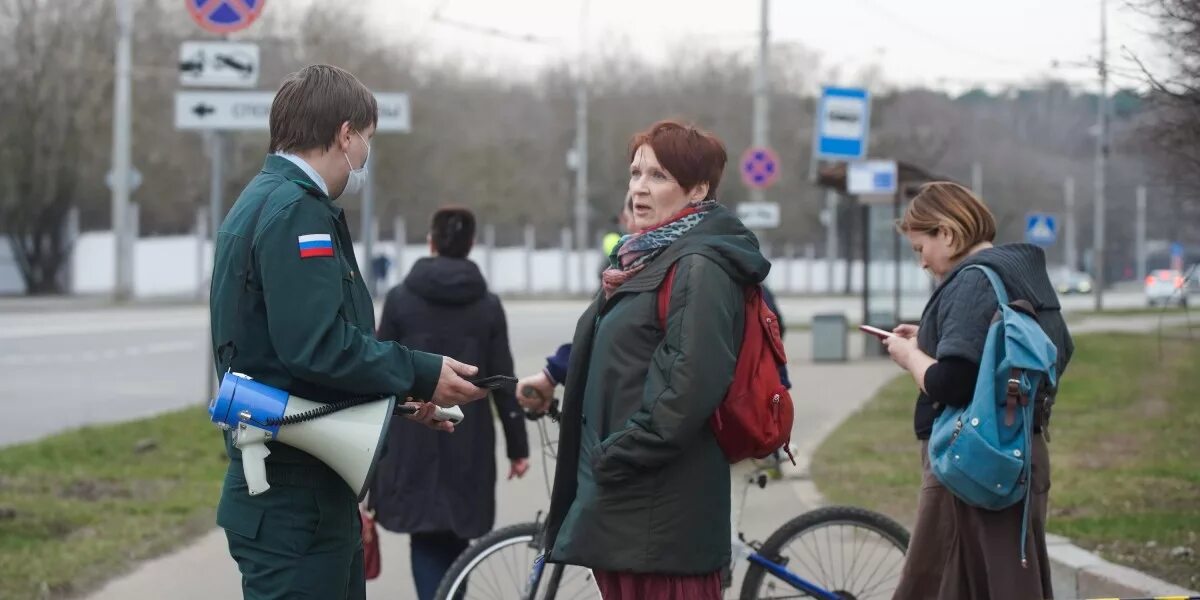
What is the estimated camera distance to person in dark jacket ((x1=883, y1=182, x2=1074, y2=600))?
436 cm

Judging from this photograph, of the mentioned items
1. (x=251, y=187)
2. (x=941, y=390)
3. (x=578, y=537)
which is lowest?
(x=578, y=537)

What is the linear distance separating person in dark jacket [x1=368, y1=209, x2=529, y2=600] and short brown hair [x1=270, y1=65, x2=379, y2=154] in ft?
7.94

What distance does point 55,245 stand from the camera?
46844 millimetres

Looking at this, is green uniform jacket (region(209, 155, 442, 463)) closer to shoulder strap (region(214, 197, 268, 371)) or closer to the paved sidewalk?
shoulder strap (region(214, 197, 268, 371))

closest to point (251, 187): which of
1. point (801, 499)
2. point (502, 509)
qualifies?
point (502, 509)

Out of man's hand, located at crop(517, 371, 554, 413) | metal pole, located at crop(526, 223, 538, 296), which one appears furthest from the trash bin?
metal pole, located at crop(526, 223, 538, 296)

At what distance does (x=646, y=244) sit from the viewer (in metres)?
3.84

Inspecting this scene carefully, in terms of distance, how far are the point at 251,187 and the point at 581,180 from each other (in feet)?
173

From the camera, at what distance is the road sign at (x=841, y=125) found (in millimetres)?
17969

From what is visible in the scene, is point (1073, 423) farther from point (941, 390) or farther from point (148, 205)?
point (148, 205)

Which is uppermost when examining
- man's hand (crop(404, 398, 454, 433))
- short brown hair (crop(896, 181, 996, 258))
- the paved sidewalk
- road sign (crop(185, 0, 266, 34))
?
road sign (crop(185, 0, 266, 34))

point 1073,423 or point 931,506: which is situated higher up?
point 931,506

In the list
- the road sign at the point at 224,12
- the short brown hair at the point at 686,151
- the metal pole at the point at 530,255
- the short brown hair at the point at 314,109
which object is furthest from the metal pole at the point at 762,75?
the metal pole at the point at 530,255

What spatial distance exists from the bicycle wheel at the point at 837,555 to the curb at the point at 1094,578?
1128 millimetres
